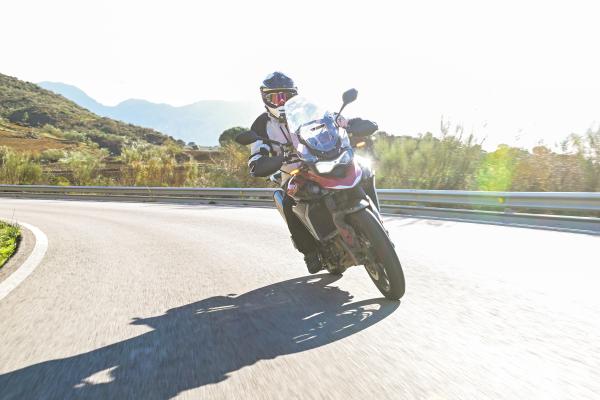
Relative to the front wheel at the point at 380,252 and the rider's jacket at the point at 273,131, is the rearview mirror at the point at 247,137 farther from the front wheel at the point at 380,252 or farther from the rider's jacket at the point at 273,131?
the front wheel at the point at 380,252

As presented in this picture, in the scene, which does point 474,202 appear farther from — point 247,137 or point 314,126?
point 247,137

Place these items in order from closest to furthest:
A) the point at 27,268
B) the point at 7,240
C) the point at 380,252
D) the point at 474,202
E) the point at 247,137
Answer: the point at 380,252
the point at 247,137
the point at 27,268
the point at 7,240
the point at 474,202

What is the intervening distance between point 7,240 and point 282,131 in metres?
6.88

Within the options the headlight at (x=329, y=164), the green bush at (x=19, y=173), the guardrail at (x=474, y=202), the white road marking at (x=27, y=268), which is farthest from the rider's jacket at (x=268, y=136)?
the green bush at (x=19, y=173)

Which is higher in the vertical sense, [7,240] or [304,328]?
[304,328]

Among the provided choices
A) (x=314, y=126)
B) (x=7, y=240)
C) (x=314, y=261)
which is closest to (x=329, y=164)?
(x=314, y=126)

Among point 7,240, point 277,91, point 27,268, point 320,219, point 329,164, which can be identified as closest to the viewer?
point 329,164

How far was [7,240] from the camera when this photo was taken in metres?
9.42

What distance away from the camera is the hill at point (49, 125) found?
70.5 metres

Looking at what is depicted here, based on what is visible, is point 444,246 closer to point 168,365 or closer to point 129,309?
point 129,309

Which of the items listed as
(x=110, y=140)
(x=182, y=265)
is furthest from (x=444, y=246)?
(x=110, y=140)

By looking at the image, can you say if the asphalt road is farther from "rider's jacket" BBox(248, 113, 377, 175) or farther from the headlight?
"rider's jacket" BBox(248, 113, 377, 175)

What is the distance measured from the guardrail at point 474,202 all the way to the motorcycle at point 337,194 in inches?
225

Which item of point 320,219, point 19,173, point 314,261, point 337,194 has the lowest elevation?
point 19,173
